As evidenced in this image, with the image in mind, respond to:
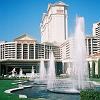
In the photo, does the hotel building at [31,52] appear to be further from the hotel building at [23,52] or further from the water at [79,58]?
the water at [79,58]

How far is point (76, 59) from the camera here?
1154 inches

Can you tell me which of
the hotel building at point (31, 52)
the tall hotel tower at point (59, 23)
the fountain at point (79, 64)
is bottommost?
the fountain at point (79, 64)

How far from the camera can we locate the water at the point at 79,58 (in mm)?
28891

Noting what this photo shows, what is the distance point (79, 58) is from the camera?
29391mm

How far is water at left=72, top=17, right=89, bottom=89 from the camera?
28891mm

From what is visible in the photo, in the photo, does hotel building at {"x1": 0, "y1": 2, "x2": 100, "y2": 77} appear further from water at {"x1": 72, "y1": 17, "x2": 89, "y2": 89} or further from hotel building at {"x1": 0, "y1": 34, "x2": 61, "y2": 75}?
water at {"x1": 72, "y1": 17, "x2": 89, "y2": 89}

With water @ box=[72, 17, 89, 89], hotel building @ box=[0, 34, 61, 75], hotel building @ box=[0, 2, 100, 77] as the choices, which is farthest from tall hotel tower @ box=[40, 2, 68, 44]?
water @ box=[72, 17, 89, 89]

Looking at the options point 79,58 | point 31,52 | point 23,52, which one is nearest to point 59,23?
point 31,52

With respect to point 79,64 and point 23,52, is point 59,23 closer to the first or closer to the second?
point 23,52

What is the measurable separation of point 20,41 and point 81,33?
9778cm

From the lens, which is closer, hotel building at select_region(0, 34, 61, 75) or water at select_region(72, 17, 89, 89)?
water at select_region(72, 17, 89, 89)

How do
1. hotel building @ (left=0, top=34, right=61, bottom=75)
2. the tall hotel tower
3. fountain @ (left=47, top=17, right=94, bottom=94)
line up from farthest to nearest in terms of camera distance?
the tall hotel tower → hotel building @ (left=0, top=34, right=61, bottom=75) → fountain @ (left=47, top=17, right=94, bottom=94)

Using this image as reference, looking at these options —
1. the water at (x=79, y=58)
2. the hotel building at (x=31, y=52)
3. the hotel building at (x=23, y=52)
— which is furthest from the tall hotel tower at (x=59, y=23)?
the water at (x=79, y=58)

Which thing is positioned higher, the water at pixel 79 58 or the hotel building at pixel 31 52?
the hotel building at pixel 31 52
